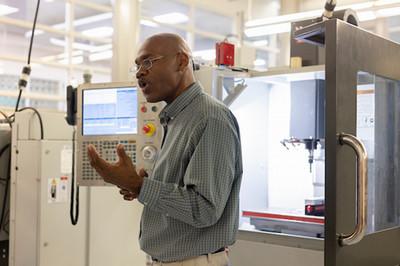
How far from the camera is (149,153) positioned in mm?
2230

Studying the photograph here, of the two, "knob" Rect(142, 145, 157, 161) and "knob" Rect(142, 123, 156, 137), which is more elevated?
"knob" Rect(142, 123, 156, 137)

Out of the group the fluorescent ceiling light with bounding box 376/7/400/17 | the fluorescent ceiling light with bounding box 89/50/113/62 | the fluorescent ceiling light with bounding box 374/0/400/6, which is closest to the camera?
the fluorescent ceiling light with bounding box 374/0/400/6

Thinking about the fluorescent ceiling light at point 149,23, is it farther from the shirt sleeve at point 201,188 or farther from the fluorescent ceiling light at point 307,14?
the shirt sleeve at point 201,188

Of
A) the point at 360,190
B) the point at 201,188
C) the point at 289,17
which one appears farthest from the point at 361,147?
the point at 289,17

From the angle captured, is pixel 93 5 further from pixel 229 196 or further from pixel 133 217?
pixel 229 196

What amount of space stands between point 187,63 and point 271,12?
5558 mm

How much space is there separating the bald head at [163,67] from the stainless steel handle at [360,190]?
0.54m

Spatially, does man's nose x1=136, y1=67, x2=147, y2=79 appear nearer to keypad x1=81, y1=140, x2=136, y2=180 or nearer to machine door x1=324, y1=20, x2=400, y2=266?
machine door x1=324, y1=20, x2=400, y2=266

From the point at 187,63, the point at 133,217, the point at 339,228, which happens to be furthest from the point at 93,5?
the point at 339,228

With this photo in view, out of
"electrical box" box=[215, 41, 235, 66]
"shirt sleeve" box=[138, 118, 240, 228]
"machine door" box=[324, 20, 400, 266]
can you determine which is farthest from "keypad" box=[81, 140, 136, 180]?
"machine door" box=[324, 20, 400, 266]

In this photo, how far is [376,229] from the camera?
5.81ft

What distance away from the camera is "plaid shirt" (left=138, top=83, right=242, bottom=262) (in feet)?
4.48

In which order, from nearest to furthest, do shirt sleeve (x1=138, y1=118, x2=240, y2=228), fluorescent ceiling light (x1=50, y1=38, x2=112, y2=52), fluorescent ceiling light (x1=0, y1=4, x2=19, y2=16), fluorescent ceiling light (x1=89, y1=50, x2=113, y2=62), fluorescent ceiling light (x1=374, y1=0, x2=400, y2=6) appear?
shirt sleeve (x1=138, y1=118, x2=240, y2=228), fluorescent ceiling light (x1=374, y1=0, x2=400, y2=6), fluorescent ceiling light (x1=0, y1=4, x2=19, y2=16), fluorescent ceiling light (x1=50, y1=38, x2=112, y2=52), fluorescent ceiling light (x1=89, y1=50, x2=113, y2=62)

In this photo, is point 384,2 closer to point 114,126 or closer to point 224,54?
point 224,54
